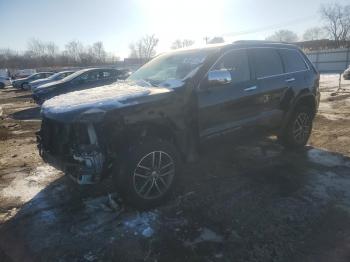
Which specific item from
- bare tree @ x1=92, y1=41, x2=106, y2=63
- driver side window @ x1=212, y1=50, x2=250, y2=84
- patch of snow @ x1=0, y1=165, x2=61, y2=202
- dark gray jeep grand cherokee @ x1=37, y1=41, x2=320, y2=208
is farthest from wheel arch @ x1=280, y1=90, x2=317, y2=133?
bare tree @ x1=92, y1=41, x2=106, y2=63

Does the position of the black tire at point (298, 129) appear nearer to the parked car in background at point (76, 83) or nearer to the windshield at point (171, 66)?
the windshield at point (171, 66)

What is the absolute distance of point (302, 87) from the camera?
18.6 feet

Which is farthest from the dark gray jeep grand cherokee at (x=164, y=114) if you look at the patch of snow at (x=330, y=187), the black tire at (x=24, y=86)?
the black tire at (x=24, y=86)

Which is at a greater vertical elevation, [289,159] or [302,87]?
[302,87]

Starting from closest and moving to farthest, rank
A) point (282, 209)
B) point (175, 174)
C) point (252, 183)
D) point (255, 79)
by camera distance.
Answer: point (282, 209) < point (175, 174) < point (252, 183) < point (255, 79)

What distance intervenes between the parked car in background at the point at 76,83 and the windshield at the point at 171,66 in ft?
27.9

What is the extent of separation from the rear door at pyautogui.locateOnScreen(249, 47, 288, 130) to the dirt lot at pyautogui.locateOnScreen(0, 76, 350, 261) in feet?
2.46

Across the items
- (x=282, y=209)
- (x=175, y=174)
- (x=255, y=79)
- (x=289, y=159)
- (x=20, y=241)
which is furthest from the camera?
(x=289, y=159)

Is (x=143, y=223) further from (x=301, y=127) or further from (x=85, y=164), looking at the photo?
(x=301, y=127)

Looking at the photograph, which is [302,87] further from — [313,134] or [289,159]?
[313,134]

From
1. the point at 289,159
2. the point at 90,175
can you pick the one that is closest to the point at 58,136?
the point at 90,175

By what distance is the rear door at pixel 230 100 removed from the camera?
417 centimetres

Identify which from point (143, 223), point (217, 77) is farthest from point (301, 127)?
point (143, 223)

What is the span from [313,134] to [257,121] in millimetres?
2886
